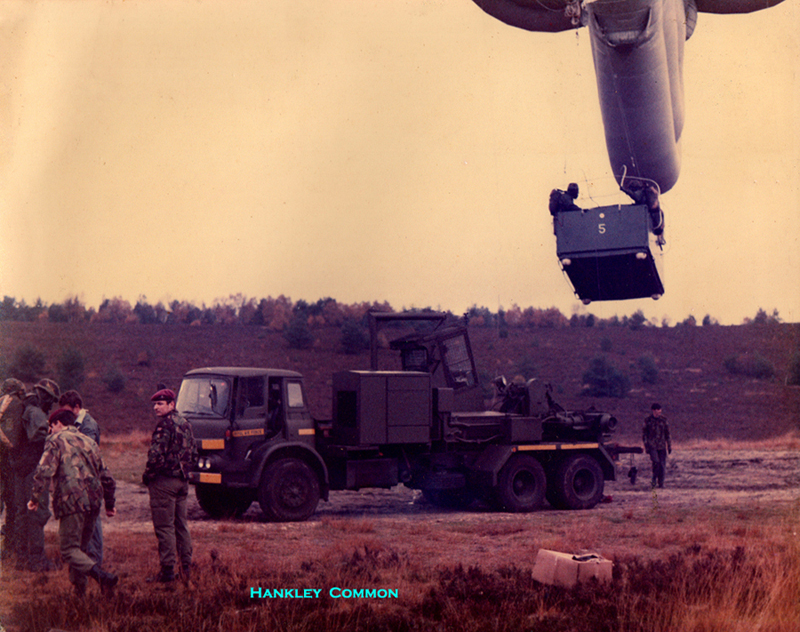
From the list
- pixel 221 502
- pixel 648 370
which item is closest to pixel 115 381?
pixel 221 502

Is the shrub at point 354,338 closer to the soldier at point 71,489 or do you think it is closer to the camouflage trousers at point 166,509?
the camouflage trousers at point 166,509

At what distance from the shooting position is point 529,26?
44.4 ft

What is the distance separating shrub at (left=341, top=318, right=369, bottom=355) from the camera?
4162cm

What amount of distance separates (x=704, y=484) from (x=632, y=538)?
8.19 meters

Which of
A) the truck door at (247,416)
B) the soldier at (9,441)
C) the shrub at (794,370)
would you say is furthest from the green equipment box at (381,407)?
the shrub at (794,370)

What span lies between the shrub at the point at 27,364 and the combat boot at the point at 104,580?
32751 millimetres

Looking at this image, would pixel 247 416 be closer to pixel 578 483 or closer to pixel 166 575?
pixel 166 575

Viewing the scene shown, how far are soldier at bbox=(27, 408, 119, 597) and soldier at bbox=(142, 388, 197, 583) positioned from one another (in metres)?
0.66

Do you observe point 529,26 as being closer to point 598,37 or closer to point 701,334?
point 598,37

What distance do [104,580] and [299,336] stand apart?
37.1 m

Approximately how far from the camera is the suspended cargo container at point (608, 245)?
1420cm

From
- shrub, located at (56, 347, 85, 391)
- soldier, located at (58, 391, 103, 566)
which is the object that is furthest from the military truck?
shrub, located at (56, 347, 85, 391)

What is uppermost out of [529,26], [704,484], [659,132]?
[529,26]

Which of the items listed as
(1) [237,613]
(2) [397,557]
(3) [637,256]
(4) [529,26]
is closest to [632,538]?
(2) [397,557]
